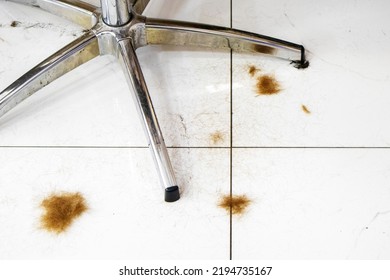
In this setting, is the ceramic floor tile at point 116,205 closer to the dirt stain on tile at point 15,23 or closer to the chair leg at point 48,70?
the chair leg at point 48,70

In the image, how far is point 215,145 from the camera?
116 centimetres

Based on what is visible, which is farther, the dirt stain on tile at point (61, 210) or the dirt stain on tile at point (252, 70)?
the dirt stain on tile at point (252, 70)

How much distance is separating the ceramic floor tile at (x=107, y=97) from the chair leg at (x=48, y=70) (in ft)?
0.21

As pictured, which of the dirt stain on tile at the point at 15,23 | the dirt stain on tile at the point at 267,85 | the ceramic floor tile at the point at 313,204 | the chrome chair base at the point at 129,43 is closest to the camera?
the ceramic floor tile at the point at 313,204

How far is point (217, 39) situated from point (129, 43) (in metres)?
0.22

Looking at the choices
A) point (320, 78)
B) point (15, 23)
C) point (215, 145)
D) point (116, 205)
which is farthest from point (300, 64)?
point (15, 23)

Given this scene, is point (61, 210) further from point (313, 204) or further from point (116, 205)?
point (313, 204)

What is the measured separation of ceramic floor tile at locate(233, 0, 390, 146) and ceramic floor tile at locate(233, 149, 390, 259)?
0.15ft

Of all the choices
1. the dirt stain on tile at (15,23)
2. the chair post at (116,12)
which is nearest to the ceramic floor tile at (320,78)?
the chair post at (116,12)

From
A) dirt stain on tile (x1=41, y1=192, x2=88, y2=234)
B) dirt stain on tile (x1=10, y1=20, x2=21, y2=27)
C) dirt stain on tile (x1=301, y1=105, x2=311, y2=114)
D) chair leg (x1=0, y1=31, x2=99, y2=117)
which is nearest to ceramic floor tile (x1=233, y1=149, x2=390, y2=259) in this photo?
dirt stain on tile (x1=301, y1=105, x2=311, y2=114)

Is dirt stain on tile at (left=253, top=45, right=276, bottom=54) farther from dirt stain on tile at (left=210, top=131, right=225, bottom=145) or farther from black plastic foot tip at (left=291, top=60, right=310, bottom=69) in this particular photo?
dirt stain on tile at (left=210, top=131, right=225, bottom=145)

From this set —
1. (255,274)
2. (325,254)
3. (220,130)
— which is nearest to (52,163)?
(220,130)

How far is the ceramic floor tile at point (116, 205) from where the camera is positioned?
101 centimetres

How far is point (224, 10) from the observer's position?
1.43 metres
